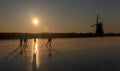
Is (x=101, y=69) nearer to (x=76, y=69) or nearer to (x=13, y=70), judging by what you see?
(x=76, y=69)

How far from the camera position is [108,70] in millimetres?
12445

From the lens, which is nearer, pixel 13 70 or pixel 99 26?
pixel 13 70

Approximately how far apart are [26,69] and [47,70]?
51.0 inches

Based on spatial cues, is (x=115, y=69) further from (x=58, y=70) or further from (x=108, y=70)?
(x=58, y=70)

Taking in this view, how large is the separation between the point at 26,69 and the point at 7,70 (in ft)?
3.61

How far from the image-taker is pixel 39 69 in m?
12.7

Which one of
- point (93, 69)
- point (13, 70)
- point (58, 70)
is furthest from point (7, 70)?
point (93, 69)

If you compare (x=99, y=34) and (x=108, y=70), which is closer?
(x=108, y=70)

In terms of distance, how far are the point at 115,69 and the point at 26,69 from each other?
17.4 feet

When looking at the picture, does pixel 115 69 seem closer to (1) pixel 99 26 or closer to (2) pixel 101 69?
(2) pixel 101 69

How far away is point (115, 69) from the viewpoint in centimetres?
1280

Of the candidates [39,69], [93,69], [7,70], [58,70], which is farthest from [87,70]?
[7,70]

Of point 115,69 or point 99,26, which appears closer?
point 115,69

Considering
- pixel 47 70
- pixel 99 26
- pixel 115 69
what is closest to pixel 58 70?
pixel 47 70
